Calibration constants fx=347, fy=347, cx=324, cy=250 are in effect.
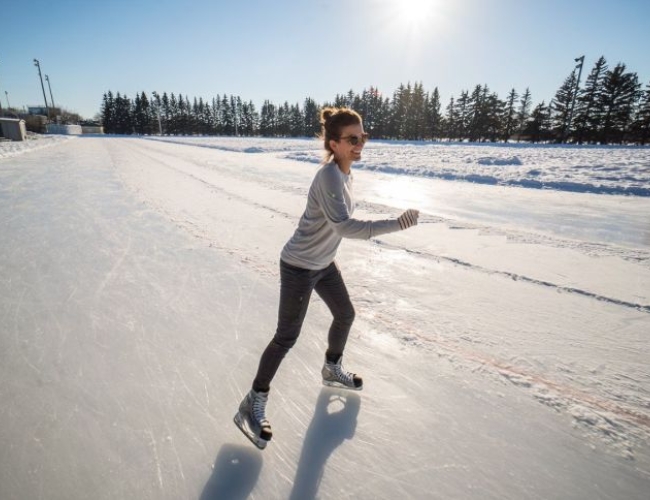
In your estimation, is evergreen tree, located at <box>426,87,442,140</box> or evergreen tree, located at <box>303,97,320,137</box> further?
evergreen tree, located at <box>303,97,320,137</box>

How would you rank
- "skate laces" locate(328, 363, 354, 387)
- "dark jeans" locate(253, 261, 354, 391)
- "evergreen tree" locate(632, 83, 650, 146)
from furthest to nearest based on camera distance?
"evergreen tree" locate(632, 83, 650, 146) → "skate laces" locate(328, 363, 354, 387) → "dark jeans" locate(253, 261, 354, 391)

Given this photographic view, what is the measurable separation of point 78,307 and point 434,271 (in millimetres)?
3572

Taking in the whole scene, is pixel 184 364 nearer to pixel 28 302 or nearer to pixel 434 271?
pixel 28 302

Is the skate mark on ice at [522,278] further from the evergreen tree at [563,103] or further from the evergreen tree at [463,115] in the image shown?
the evergreen tree at [463,115]

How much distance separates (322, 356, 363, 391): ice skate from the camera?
7.18ft

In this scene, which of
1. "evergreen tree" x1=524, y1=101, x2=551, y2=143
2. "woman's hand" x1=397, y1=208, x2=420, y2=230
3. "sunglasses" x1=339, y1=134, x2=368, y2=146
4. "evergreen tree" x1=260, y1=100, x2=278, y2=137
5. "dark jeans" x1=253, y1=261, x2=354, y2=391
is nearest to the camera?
"woman's hand" x1=397, y1=208, x2=420, y2=230

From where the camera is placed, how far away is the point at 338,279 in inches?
79.8

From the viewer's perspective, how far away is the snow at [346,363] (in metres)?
1.68

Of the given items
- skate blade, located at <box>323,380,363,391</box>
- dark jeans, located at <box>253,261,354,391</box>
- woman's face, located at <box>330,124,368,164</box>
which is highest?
woman's face, located at <box>330,124,368,164</box>

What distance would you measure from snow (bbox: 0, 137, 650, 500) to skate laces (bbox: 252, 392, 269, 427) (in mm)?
131

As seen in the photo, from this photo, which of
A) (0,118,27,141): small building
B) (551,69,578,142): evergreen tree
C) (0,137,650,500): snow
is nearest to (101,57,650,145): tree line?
(551,69,578,142): evergreen tree

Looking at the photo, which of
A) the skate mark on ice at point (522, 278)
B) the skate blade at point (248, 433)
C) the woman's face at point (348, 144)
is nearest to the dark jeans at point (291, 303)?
the skate blade at point (248, 433)

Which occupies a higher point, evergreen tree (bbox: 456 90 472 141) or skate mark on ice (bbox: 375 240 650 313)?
evergreen tree (bbox: 456 90 472 141)

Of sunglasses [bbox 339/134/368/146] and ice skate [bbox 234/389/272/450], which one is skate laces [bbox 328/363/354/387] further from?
sunglasses [bbox 339/134/368/146]
